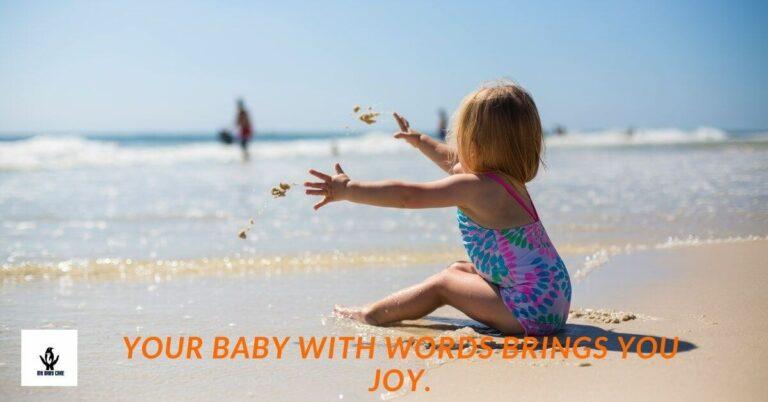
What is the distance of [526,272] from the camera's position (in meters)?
2.85

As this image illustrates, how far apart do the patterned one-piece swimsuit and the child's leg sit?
47 millimetres

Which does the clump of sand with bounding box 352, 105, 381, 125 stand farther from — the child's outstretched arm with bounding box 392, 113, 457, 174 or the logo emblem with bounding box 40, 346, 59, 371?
the logo emblem with bounding box 40, 346, 59, 371

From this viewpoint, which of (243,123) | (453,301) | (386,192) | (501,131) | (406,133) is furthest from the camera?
(243,123)

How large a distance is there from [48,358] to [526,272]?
5.86ft

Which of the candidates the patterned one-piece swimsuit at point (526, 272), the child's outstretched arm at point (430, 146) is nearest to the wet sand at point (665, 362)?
the patterned one-piece swimsuit at point (526, 272)

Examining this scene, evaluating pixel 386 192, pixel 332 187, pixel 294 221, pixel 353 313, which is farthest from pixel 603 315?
pixel 294 221

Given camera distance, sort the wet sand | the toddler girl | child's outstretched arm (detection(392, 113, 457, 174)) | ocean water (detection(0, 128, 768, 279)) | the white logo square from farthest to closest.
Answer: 1. ocean water (detection(0, 128, 768, 279))
2. child's outstretched arm (detection(392, 113, 457, 174))
3. the toddler girl
4. the white logo square
5. the wet sand

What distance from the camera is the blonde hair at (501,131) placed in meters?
2.82

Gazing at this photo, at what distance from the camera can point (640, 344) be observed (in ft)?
8.63

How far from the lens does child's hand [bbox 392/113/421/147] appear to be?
3.44m

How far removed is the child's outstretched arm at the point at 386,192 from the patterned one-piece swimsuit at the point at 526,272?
0.21m

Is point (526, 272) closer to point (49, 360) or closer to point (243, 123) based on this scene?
point (49, 360)

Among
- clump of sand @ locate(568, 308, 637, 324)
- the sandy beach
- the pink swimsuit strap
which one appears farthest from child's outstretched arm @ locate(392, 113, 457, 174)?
clump of sand @ locate(568, 308, 637, 324)

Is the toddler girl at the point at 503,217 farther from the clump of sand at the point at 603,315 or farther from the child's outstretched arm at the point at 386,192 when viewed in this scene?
the clump of sand at the point at 603,315
